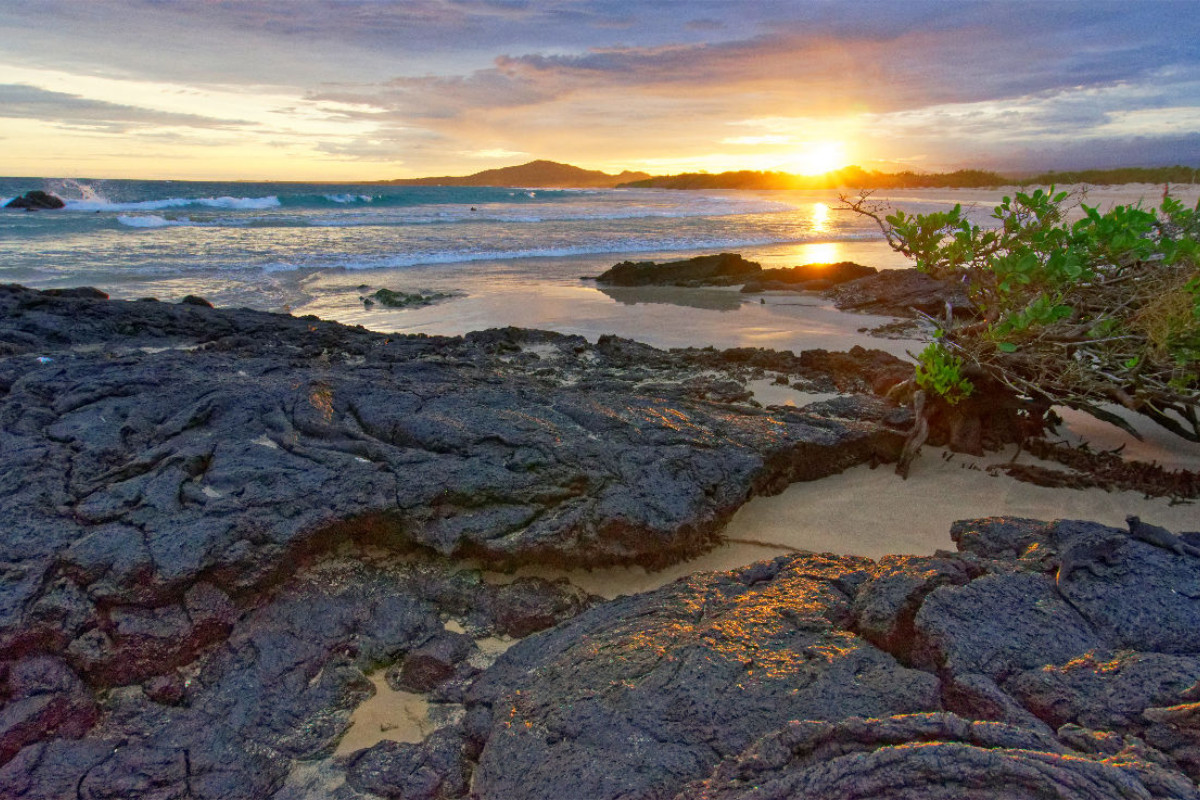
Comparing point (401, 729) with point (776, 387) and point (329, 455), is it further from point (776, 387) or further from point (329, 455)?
point (776, 387)

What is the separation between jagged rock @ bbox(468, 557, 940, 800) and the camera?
2.03 meters

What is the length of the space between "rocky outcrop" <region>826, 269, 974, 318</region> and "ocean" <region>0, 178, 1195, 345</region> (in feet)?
4.54

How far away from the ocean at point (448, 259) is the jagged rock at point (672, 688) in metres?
6.18

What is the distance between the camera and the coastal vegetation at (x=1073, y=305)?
157 inches

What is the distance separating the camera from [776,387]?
6.41m

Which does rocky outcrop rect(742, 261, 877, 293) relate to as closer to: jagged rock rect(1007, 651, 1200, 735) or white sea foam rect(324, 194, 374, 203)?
jagged rock rect(1007, 651, 1200, 735)

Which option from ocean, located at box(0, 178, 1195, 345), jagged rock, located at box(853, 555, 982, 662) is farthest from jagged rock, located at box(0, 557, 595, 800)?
ocean, located at box(0, 178, 1195, 345)

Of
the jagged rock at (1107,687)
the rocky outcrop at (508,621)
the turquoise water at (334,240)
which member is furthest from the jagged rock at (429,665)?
the turquoise water at (334,240)

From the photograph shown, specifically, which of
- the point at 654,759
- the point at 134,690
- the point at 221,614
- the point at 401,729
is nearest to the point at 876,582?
the point at 654,759

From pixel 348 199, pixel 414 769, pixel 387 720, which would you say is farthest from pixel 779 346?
pixel 348 199

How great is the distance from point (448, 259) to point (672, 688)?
57.0 feet

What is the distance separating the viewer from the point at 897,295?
11.3 meters

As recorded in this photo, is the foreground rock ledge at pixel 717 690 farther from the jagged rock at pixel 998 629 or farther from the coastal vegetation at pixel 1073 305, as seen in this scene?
the coastal vegetation at pixel 1073 305

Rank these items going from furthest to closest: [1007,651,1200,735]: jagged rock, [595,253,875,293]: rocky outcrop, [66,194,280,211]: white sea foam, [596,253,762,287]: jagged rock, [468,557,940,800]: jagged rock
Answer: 1. [66,194,280,211]: white sea foam
2. [596,253,762,287]: jagged rock
3. [595,253,875,293]: rocky outcrop
4. [468,557,940,800]: jagged rock
5. [1007,651,1200,735]: jagged rock
